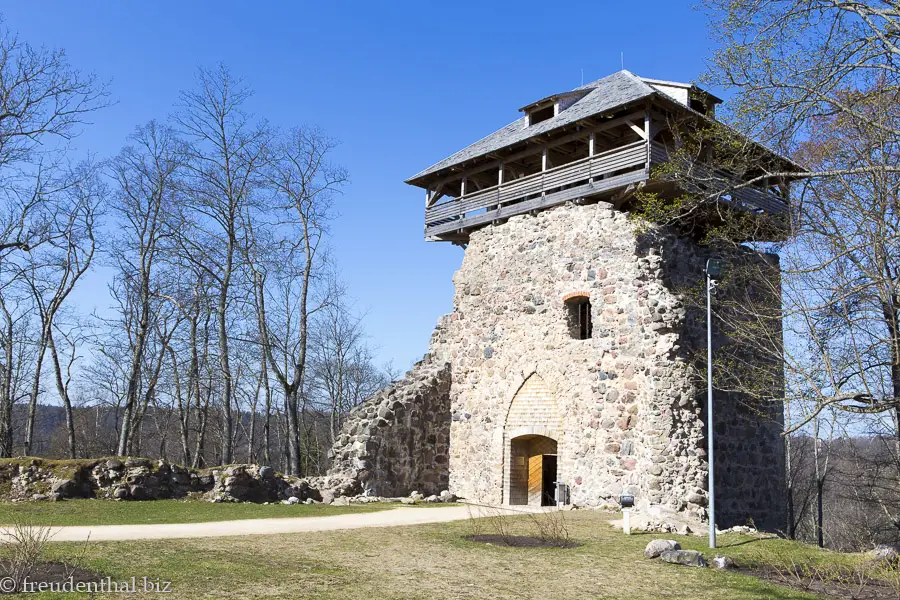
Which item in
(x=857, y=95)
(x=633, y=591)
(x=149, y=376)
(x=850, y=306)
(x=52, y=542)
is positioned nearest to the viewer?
(x=633, y=591)

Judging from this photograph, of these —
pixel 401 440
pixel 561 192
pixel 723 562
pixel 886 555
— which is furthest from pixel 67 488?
pixel 886 555

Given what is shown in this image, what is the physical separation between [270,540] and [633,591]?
15.9 feet

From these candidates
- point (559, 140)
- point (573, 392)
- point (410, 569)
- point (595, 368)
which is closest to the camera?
point (410, 569)

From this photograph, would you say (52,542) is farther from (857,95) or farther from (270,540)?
(857,95)

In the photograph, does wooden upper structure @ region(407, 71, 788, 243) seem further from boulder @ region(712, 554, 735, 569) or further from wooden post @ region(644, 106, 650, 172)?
boulder @ region(712, 554, 735, 569)

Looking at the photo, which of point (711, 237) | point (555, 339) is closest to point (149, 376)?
point (555, 339)

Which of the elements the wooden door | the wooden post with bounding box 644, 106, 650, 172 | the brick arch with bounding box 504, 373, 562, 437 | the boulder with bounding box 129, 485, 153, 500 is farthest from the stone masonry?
the boulder with bounding box 129, 485, 153, 500

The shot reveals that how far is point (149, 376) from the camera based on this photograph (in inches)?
1153

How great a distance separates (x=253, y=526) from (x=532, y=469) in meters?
8.94

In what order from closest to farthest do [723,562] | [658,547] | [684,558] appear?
[723,562], [684,558], [658,547]

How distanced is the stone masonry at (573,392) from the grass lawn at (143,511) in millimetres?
4117

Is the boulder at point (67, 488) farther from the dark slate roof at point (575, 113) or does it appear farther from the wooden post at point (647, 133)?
the wooden post at point (647, 133)

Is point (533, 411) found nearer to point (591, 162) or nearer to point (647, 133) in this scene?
point (591, 162)

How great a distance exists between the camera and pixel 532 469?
18.6m
